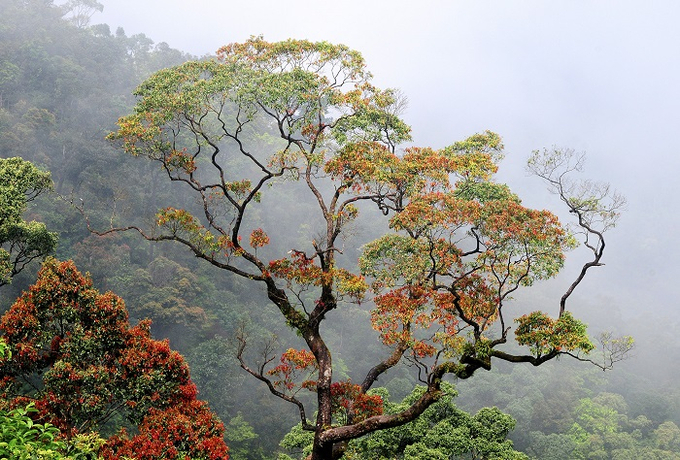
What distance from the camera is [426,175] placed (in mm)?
9367

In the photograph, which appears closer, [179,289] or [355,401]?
[355,401]

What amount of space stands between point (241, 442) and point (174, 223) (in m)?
18.8

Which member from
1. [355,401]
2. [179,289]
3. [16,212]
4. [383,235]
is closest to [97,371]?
[355,401]

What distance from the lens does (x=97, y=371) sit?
8289 millimetres

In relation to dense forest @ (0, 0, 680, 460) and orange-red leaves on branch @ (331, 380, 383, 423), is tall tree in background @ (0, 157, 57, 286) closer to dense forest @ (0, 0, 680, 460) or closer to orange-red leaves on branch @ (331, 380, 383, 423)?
dense forest @ (0, 0, 680, 460)

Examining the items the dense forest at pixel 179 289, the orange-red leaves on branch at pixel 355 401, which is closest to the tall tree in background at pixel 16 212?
the dense forest at pixel 179 289

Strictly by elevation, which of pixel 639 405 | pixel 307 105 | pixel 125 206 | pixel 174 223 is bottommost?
pixel 174 223

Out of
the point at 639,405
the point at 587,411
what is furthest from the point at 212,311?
the point at 639,405

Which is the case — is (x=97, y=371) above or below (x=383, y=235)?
below

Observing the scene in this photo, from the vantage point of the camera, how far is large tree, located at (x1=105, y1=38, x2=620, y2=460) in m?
7.93

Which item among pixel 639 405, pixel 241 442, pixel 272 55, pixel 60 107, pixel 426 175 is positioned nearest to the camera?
pixel 426 175

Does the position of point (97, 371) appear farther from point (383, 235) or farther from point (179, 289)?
point (179, 289)

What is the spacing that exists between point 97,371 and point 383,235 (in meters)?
5.36

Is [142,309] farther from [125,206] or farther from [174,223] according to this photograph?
[174,223]
